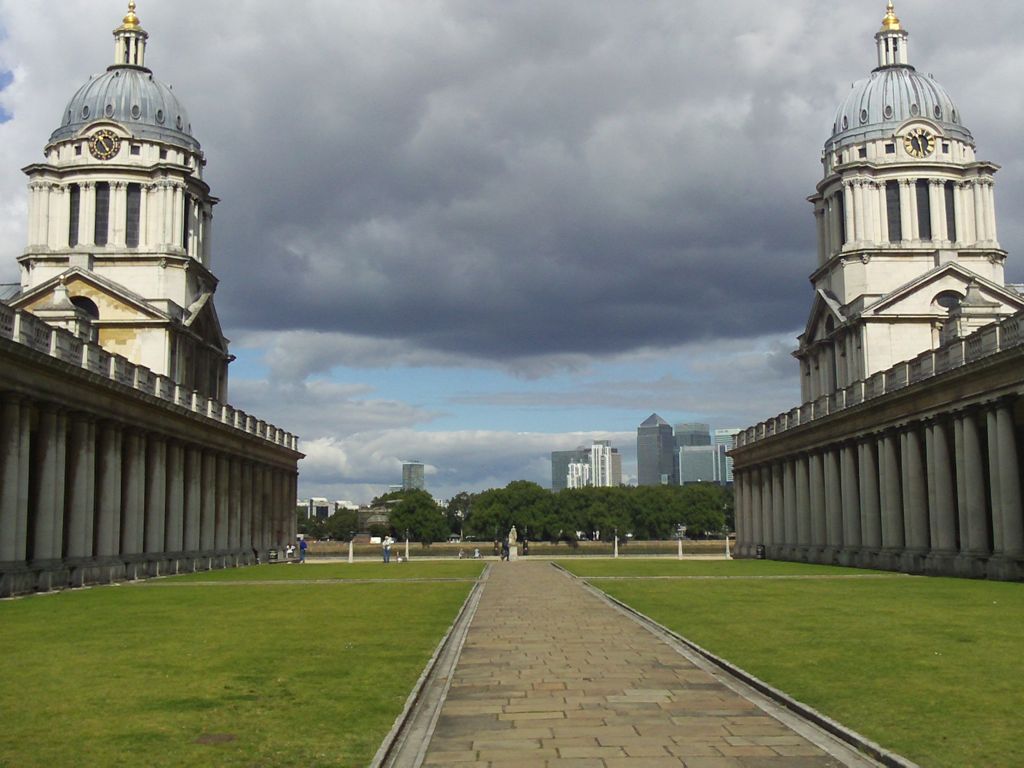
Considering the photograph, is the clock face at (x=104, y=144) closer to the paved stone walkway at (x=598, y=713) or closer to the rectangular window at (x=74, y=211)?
the rectangular window at (x=74, y=211)

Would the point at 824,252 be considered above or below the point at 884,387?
above

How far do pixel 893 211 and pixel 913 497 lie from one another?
130 feet

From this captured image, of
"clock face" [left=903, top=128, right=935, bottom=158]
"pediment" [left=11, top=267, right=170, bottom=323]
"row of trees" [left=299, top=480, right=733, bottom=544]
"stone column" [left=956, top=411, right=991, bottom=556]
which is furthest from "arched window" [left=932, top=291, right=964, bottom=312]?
"row of trees" [left=299, top=480, right=733, bottom=544]

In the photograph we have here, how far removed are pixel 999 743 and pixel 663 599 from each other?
25.5 m

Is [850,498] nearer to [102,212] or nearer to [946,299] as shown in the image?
[946,299]

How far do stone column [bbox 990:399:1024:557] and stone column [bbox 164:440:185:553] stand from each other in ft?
150

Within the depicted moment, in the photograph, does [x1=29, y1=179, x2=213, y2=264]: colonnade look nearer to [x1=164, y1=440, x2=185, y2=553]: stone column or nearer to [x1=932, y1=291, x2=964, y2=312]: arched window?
[x1=164, y1=440, x2=185, y2=553]: stone column

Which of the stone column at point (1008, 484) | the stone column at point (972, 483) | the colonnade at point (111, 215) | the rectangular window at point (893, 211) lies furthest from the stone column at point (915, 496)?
the colonnade at point (111, 215)

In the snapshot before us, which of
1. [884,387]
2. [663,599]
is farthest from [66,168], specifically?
[663,599]

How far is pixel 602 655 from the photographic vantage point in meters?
23.1

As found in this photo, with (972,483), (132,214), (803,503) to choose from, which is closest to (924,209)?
(803,503)

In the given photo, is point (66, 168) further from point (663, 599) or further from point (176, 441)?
point (663, 599)

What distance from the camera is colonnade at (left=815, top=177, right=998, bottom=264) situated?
306ft

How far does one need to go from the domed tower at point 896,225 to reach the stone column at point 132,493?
175 ft
